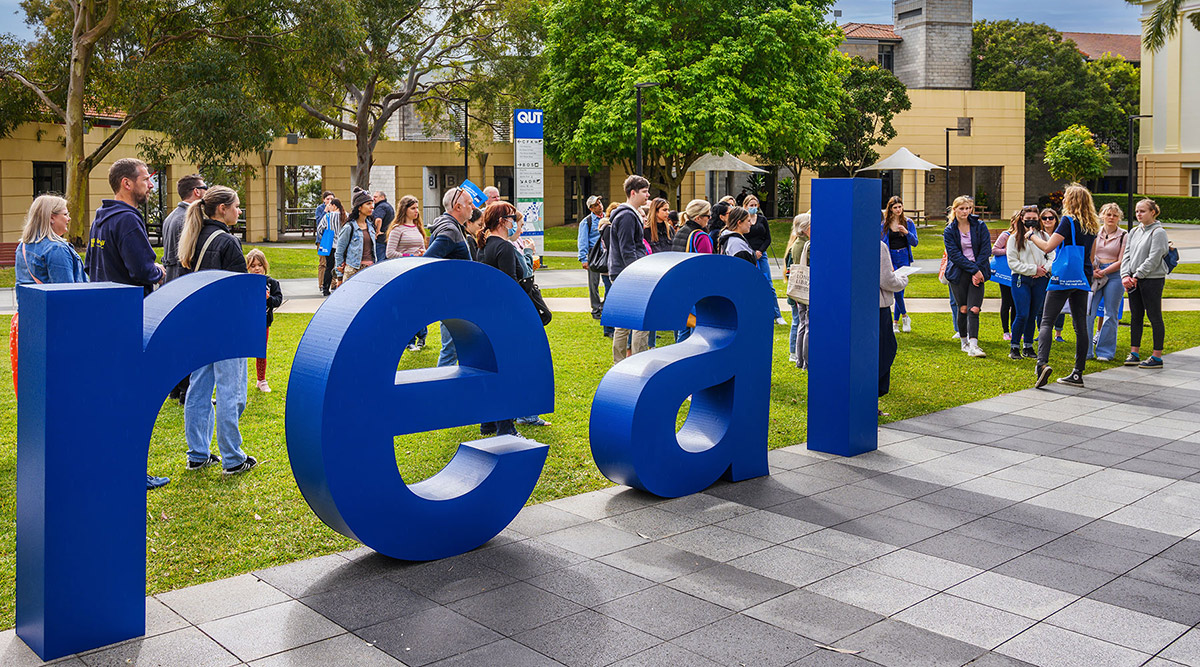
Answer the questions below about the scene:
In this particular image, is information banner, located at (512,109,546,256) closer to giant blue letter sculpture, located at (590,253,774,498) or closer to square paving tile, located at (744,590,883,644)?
giant blue letter sculpture, located at (590,253,774,498)

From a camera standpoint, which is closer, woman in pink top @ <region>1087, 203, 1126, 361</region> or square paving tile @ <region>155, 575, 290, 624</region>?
square paving tile @ <region>155, 575, 290, 624</region>

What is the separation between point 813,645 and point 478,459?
2.15m

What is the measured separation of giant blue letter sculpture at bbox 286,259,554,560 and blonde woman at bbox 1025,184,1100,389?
6.51 m

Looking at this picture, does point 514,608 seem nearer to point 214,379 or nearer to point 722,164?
point 214,379

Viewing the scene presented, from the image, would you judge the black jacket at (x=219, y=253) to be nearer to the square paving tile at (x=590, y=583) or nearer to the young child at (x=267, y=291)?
the young child at (x=267, y=291)

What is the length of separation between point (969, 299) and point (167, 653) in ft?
33.6

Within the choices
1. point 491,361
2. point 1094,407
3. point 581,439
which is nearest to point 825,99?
point 1094,407

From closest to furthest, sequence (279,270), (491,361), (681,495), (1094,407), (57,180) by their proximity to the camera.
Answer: (491,361)
(681,495)
(1094,407)
(279,270)
(57,180)

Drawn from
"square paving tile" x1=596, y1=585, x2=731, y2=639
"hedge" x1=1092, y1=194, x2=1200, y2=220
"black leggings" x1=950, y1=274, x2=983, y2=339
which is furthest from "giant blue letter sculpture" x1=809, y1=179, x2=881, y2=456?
"hedge" x1=1092, y1=194, x2=1200, y2=220

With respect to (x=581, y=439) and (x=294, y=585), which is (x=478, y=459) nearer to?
(x=294, y=585)

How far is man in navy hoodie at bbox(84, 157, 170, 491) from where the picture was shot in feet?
22.2

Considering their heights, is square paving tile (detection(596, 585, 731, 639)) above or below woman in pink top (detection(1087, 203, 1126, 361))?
below

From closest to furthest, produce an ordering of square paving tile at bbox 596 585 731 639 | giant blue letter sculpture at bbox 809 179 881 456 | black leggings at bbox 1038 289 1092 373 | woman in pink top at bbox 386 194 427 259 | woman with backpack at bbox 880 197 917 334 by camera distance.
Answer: square paving tile at bbox 596 585 731 639 → giant blue letter sculpture at bbox 809 179 881 456 → black leggings at bbox 1038 289 1092 373 → woman in pink top at bbox 386 194 427 259 → woman with backpack at bbox 880 197 917 334

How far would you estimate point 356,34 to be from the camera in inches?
1013
